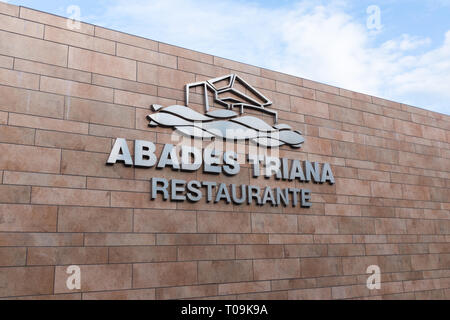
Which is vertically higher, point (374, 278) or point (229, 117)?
point (229, 117)

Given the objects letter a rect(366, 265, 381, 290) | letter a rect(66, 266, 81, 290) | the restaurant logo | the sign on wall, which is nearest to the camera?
letter a rect(66, 266, 81, 290)

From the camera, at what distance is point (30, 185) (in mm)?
5402

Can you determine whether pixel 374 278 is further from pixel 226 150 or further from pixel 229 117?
pixel 229 117

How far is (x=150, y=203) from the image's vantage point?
6.08 m

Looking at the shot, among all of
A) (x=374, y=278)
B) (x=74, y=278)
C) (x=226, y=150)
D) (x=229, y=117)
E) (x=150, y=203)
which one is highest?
(x=229, y=117)

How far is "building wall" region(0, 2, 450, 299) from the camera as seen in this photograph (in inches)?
214

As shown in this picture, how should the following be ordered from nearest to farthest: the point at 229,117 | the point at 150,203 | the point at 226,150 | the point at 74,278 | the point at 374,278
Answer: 1. the point at 74,278
2. the point at 150,203
3. the point at 226,150
4. the point at 229,117
5. the point at 374,278

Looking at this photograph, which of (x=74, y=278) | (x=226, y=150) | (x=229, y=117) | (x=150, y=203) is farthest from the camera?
(x=229, y=117)

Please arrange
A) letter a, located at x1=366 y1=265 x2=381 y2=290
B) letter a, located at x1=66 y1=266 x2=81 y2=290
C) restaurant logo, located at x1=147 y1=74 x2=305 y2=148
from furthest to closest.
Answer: letter a, located at x1=366 y1=265 x2=381 y2=290, restaurant logo, located at x1=147 y1=74 x2=305 y2=148, letter a, located at x1=66 y1=266 x2=81 y2=290

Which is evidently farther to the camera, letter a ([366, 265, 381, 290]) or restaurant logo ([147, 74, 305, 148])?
letter a ([366, 265, 381, 290])

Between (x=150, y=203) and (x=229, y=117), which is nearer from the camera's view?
(x=150, y=203)

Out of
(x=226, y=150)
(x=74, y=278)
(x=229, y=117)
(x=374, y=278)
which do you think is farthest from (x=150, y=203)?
(x=374, y=278)

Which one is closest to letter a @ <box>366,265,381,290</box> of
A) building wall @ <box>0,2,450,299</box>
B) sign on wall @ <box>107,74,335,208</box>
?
building wall @ <box>0,2,450,299</box>

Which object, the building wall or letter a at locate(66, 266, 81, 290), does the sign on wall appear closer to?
the building wall
